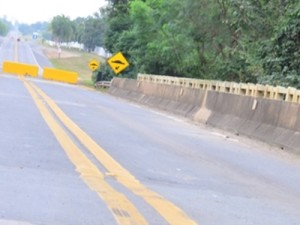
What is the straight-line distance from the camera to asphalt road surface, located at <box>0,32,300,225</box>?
6.02m

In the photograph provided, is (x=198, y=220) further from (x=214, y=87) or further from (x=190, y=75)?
(x=190, y=75)

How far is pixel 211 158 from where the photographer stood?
11.2 meters

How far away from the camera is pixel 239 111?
57.7ft

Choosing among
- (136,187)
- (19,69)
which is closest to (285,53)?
(136,187)

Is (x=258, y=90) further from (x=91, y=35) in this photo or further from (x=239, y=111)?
(x=91, y=35)

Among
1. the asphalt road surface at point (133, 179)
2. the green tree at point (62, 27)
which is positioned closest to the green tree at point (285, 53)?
the asphalt road surface at point (133, 179)

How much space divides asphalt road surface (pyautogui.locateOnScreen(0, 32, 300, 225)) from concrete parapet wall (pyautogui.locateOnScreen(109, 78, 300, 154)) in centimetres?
86

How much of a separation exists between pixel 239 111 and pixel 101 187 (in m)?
11.0

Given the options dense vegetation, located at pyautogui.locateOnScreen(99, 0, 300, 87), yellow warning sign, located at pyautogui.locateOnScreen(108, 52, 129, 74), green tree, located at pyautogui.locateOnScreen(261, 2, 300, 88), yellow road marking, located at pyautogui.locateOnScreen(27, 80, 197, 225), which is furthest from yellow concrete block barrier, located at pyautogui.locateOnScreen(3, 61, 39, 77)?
yellow road marking, located at pyautogui.locateOnScreen(27, 80, 197, 225)

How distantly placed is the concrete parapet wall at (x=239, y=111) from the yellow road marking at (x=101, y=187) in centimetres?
561

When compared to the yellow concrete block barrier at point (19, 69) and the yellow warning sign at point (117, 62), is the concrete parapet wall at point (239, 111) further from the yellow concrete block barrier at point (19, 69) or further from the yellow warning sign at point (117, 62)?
the yellow concrete block barrier at point (19, 69)

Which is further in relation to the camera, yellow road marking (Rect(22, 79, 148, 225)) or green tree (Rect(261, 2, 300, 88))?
green tree (Rect(261, 2, 300, 88))

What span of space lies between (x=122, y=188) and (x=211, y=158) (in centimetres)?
424

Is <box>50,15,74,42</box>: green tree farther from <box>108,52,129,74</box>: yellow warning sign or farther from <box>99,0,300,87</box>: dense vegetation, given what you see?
<box>108,52,129,74</box>: yellow warning sign
